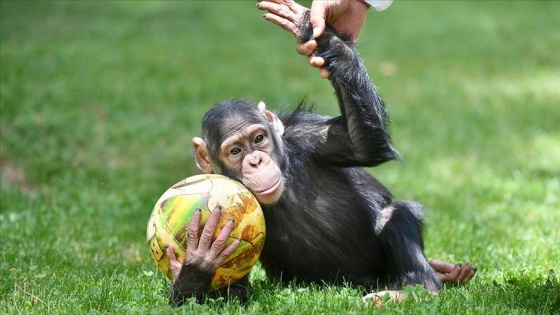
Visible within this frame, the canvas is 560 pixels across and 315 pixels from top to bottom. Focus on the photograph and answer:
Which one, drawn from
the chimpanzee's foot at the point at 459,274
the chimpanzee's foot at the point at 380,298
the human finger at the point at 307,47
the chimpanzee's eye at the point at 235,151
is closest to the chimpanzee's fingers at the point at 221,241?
the chimpanzee's eye at the point at 235,151

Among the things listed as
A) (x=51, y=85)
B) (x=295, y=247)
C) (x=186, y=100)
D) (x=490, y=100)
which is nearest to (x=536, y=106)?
(x=490, y=100)

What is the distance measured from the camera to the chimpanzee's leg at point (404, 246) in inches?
206

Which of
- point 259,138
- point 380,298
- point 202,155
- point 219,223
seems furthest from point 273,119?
point 380,298

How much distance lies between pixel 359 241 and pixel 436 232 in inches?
68.5

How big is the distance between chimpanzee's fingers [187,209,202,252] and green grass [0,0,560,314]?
33cm

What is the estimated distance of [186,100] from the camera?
11.7 m

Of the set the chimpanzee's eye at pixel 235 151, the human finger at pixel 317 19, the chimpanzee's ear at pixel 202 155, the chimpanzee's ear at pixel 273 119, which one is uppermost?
the human finger at pixel 317 19

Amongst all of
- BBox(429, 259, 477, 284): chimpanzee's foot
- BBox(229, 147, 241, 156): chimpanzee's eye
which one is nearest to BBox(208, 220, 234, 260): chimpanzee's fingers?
BBox(229, 147, 241, 156): chimpanzee's eye

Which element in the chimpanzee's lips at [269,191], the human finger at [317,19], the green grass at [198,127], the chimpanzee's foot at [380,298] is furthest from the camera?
the green grass at [198,127]

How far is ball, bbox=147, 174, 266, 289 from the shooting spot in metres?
4.73

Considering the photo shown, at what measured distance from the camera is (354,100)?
5238 mm

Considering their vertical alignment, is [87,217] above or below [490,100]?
below

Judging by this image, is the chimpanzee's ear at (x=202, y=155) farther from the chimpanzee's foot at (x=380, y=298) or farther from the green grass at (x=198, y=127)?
the chimpanzee's foot at (x=380, y=298)

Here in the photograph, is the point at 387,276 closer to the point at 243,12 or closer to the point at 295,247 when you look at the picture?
the point at 295,247
